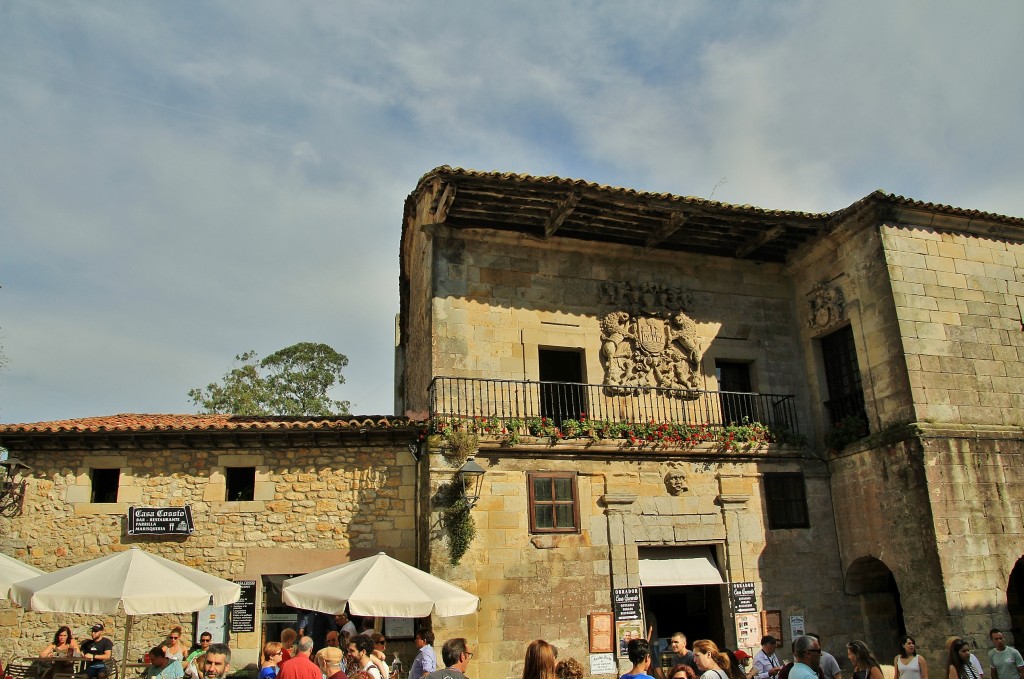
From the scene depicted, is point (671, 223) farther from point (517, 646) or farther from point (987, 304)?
point (517, 646)

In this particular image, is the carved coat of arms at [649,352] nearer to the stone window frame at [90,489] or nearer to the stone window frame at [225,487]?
the stone window frame at [225,487]

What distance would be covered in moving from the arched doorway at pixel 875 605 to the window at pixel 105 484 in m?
12.0

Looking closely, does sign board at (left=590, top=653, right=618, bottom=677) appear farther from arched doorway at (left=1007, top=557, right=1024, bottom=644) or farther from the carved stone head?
arched doorway at (left=1007, top=557, right=1024, bottom=644)

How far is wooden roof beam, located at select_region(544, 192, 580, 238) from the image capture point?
12.7 metres

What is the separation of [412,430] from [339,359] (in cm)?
2368

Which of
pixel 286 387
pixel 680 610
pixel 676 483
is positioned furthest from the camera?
pixel 286 387

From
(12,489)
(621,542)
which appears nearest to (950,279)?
(621,542)

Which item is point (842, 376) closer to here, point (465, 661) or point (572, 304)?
point (572, 304)

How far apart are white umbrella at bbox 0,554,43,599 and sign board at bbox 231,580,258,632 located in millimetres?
2832

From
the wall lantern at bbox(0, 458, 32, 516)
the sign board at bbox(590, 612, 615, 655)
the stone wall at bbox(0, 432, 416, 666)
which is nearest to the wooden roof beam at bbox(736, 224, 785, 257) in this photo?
the sign board at bbox(590, 612, 615, 655)

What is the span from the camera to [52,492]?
11.8 meters

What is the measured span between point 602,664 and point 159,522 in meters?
7.05

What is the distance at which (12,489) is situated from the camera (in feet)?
38.3

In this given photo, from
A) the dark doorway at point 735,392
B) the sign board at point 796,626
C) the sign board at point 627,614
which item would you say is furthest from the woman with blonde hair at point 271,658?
the dark doorway at point 735,392
